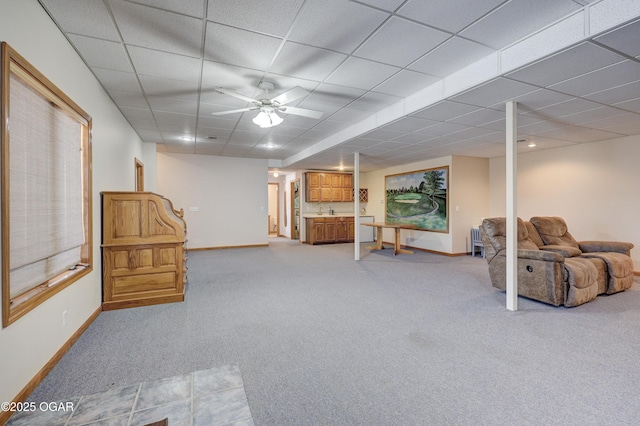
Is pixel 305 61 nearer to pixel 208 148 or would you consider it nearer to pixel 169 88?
pixel 169 88

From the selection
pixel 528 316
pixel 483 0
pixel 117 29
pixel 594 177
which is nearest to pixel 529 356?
pixel 528 316

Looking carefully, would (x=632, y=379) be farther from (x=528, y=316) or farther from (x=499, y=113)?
(x=499, y=113)

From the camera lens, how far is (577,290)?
3.42m

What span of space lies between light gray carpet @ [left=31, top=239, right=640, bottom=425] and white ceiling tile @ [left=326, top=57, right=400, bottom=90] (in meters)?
2.67

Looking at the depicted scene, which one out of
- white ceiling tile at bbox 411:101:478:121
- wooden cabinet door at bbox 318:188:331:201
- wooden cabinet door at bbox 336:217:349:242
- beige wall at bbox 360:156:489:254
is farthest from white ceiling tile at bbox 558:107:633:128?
wooden cabinet door at bbox 318:188:331:201

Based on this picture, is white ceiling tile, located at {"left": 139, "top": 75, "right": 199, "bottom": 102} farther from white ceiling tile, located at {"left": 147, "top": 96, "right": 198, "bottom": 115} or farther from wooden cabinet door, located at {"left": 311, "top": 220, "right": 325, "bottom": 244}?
wooden cabinet door, located at {"left": 311, "top": 220, "right": 325, "bottom": 244}

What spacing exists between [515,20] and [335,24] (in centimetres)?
143

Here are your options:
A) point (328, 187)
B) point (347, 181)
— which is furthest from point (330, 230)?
point (347, 181)

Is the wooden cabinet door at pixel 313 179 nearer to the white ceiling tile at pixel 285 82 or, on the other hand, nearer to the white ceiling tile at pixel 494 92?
the white ceiling tile at pixel 285 82

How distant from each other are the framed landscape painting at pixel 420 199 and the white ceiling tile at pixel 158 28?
20.4 feet

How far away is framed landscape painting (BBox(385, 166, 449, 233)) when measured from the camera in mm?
7238

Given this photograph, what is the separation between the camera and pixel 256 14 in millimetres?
2234

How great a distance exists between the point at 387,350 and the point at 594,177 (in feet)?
19.3

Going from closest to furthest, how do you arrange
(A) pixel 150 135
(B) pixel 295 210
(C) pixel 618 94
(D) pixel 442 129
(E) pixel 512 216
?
1. (C) pixel 618 94
2. (E) pixel 512 216
3. (D) pixel 442 129
4. (A) pixel 150 135
5. (B) pixel 295 210
